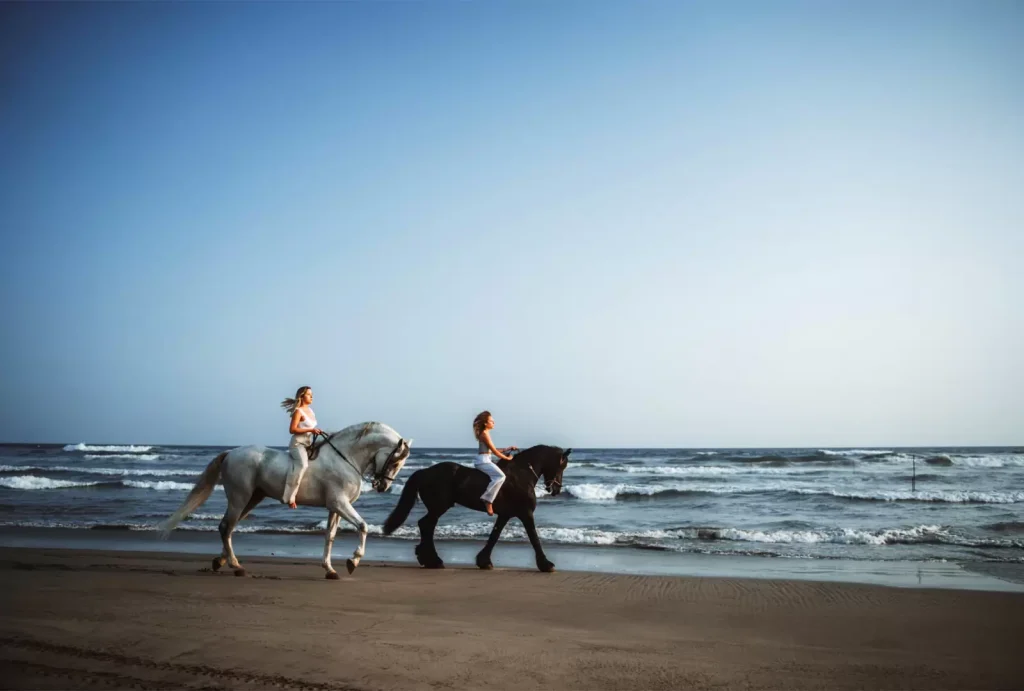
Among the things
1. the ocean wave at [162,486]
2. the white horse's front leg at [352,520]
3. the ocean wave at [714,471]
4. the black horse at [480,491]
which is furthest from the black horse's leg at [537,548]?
the ocean wave at [714,471]

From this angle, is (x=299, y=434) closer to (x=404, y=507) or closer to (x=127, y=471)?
(x=404, y=507)

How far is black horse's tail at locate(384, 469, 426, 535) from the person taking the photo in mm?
9750

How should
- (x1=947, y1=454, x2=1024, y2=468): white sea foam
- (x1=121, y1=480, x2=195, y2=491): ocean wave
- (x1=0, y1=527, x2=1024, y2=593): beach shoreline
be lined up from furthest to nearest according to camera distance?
(x1=947, y1=454, x2=1024, y2=468): white sea foam, (x1=121, y1=480, x2=195, y2=491): ocean wave, (x1=0, y1=527, x2=1024, y2=593): beach shoreline

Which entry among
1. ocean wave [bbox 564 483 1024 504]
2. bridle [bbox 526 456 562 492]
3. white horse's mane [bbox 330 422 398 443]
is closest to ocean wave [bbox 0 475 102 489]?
ocean wave [bbox 564 483 1024 504]

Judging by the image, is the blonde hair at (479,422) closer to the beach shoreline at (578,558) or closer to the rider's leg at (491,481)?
the rider's leg at (491,481)

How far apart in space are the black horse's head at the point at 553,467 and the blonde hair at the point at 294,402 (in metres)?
3.64

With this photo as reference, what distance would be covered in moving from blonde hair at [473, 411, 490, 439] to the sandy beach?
6.64 ft

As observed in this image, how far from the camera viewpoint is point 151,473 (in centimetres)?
3619

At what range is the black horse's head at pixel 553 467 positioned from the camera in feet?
33.2

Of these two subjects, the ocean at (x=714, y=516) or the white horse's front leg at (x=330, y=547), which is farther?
the ocean at (x=714, y=516)

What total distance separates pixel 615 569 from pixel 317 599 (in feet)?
15.3

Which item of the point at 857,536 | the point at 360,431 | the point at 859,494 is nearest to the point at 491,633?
the point at 360,431

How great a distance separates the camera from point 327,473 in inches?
344

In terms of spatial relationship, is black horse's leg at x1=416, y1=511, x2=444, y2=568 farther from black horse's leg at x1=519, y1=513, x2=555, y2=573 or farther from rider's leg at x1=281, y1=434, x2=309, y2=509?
rider's leg at x1=281, y1=434, x2=309, y2=509
